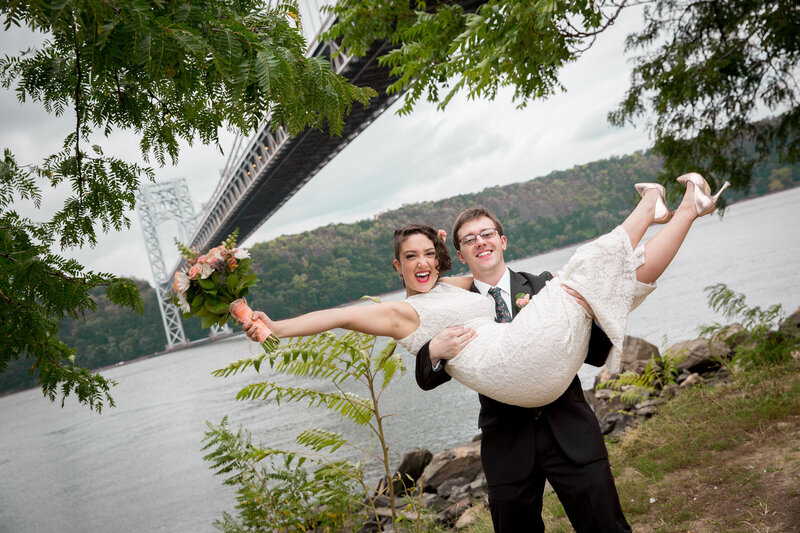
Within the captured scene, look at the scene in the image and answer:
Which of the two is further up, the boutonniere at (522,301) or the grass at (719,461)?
the boutonniere at (522,301)

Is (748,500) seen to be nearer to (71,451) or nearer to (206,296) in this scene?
(206,296)

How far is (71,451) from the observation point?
21844 mm

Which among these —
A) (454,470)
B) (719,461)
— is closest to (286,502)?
(454,470)

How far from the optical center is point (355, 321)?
256 cm

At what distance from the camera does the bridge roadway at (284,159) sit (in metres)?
13.6

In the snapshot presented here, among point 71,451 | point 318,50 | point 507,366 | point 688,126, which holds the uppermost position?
point 318,50

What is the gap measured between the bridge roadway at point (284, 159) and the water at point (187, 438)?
6120 millimetres

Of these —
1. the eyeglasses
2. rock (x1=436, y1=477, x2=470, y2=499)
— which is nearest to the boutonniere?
the eyeglasses

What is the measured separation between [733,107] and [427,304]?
20.4 feet

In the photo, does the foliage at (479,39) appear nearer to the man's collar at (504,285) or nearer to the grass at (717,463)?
Answer: the man's collar at (504,285)

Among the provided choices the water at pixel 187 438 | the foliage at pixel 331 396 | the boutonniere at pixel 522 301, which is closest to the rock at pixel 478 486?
the foliage at pixel 331 396

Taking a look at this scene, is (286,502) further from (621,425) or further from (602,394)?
(602,394)

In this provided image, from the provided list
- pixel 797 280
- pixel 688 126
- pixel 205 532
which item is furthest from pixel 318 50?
pixel 797 280

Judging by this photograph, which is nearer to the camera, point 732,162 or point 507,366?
point 507,366
